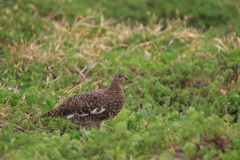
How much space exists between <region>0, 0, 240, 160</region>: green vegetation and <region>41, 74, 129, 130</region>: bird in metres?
0.22

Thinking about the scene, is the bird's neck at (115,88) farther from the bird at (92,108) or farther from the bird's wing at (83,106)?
the bird's wing at (83,106)

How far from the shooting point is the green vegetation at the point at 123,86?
23.8 ft

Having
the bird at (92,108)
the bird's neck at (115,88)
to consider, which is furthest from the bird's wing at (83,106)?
the bird's neck at (115,88)

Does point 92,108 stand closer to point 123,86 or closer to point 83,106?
point 83,106

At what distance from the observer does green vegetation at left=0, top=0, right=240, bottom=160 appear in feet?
23.8

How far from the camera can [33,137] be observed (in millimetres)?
7797

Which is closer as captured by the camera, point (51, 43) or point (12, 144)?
point (12, 144)

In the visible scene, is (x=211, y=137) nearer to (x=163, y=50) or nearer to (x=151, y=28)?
(x=163, y=50)

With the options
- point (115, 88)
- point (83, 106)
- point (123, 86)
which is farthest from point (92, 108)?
point (123, 86)

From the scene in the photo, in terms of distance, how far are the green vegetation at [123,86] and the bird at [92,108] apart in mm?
219

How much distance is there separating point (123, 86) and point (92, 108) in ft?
9.10

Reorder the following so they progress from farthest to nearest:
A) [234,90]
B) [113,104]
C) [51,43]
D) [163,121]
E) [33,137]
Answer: [51,43], [234,90], [163,121], [113,104], [33,137]

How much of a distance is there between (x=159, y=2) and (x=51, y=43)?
21.5 ft

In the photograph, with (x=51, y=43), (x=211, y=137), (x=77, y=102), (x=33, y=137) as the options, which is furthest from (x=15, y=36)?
(x=211, y=137)
